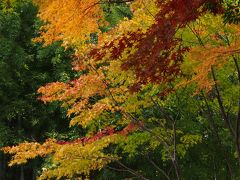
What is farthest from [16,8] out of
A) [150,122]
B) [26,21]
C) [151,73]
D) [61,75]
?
[151,73]

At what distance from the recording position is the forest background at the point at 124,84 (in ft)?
19.7

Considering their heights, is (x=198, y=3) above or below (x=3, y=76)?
below

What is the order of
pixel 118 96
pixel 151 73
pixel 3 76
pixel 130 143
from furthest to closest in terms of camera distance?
pixel 3 76, pixel 130 143, pixel 118 96, pixel 151 73

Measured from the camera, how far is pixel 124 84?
334 inches

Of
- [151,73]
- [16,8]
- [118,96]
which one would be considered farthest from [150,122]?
[16,8]

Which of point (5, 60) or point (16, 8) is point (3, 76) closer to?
point (5, 60)

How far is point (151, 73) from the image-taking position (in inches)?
224

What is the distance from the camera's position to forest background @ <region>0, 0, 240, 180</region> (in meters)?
6.00

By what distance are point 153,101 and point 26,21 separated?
411 inches

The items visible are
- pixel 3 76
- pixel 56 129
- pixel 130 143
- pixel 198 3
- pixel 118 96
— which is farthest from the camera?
pixel 56 129

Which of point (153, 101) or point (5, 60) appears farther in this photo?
point (5, 60)

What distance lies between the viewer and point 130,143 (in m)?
10.1

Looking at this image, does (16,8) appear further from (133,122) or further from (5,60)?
(133,122)

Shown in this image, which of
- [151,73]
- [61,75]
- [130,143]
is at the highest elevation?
[61,75]
